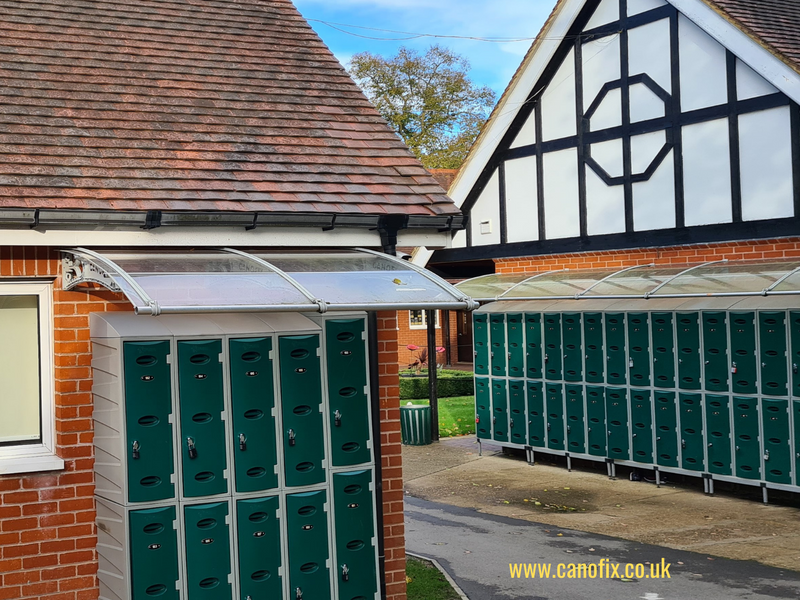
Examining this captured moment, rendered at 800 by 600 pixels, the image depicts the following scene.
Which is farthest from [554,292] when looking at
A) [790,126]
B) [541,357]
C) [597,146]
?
[790,126]

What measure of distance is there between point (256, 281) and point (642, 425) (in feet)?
26.1

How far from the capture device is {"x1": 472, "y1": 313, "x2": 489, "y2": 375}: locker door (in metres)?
14.9

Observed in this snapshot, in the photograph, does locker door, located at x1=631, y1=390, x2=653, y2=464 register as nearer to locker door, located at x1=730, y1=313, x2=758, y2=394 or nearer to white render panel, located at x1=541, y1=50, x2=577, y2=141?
locker door, located at x1=730, y1=313, x2=758, y2=394

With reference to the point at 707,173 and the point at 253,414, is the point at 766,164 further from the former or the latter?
the point at 253,414

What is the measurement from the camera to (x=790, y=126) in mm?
10922

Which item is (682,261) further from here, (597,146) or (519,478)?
(519,478)

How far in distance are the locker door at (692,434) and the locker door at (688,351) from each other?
0.18m

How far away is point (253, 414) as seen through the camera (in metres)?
6.57

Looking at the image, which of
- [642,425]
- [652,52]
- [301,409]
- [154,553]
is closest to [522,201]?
[652,52]

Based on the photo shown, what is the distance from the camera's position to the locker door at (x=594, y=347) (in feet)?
42.7

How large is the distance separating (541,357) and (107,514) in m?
8.68

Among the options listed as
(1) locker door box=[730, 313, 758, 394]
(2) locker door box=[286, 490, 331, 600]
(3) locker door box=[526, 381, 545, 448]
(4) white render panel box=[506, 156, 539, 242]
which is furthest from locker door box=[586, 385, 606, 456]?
(2) locker door box=[286, 490, 331, 600]

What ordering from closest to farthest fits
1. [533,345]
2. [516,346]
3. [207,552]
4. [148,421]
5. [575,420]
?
[148,421]
[207,552]
[575,420]
[533,345]
[516,346]

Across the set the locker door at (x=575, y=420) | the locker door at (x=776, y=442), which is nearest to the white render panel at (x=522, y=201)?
→ the locker door at (x=575, y=420)
